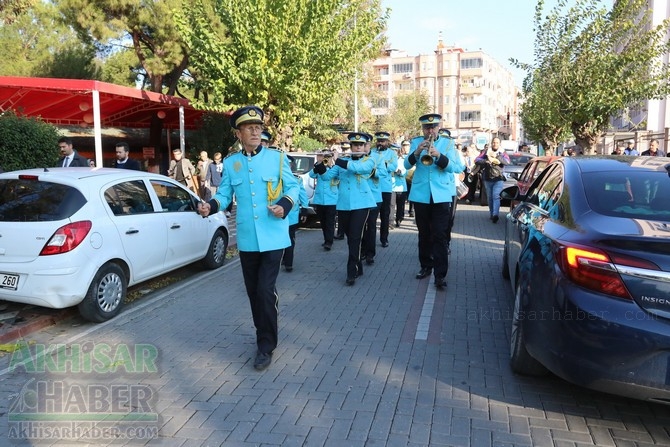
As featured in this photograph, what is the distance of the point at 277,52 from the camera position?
1419 centimetres

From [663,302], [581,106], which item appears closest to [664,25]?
[581,106]

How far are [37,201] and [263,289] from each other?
105 inches

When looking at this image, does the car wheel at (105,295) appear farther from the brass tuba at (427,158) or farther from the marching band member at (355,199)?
the brass tuba at (427,158)

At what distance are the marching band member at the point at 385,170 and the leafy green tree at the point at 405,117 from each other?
38.8m

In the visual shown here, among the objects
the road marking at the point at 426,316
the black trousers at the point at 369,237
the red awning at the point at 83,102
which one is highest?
the red awning at the point at 83,102

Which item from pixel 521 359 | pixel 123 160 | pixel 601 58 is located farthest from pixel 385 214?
pixel 601 58

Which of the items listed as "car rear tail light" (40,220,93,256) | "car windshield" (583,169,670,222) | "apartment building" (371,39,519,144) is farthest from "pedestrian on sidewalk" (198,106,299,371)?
"apartment building" (371,39,519,144)

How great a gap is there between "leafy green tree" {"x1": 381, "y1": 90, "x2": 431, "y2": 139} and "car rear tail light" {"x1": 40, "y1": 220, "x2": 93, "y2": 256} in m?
43.5

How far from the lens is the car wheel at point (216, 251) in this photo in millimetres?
7871

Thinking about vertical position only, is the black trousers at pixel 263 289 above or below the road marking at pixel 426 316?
above

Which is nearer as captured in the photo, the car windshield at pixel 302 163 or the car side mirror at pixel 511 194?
the car side mirror at pixel 511 194

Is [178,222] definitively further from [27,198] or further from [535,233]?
[535,233]

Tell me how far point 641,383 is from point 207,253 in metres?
5.97

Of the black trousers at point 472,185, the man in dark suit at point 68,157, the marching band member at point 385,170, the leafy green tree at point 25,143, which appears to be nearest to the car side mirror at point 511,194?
the marching band member at point 385,170
